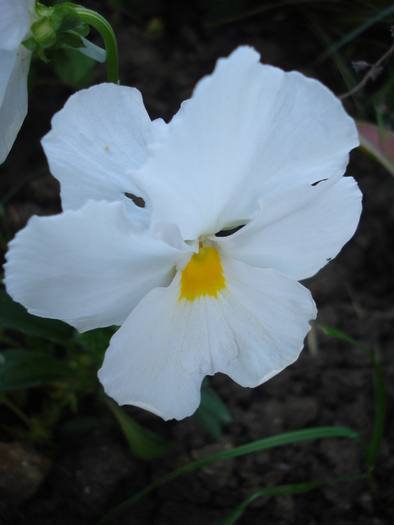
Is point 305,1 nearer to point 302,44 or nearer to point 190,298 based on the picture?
point 302,44

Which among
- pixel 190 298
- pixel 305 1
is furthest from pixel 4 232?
pixel 305 1

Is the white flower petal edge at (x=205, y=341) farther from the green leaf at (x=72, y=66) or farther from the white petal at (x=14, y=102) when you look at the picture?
the green leaf at (x=72, y=66)

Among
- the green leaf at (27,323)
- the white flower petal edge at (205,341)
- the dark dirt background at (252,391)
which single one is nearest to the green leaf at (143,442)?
the dark dirt background at (252,391)

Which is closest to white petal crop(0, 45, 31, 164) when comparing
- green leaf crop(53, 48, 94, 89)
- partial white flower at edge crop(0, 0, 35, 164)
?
partial white flower at edge crop(0, 0, 35, 164)

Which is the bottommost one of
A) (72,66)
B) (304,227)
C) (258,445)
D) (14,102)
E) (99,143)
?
(258,445)

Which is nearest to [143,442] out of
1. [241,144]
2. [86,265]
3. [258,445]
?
[258,445]

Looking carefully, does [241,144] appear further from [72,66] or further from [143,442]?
[72,66]

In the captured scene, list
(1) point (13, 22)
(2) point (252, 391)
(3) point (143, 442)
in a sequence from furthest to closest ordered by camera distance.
Result: (2) point (252, 391)
(3) point (143, 442)
(1) point (13, 22)

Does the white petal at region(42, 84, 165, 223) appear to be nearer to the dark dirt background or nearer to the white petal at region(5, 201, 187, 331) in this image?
the white petal at region(5, 201, 187, 331)
